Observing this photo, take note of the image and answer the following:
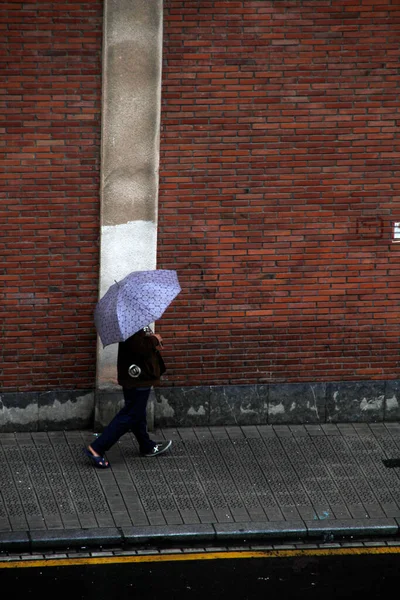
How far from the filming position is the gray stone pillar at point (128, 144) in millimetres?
10836

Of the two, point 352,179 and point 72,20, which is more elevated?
point 72,20

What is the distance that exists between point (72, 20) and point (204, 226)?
2.48 meters

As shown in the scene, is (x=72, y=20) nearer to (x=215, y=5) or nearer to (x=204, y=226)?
(x=215, y=5)

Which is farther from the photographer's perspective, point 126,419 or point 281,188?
point 281,188

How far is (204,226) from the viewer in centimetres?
1148

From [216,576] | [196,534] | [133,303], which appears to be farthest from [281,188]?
[216,576]

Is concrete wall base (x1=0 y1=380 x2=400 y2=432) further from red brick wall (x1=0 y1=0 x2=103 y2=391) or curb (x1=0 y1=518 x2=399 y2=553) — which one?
curb (x1=0 y1=518 x2=399 y2=553)

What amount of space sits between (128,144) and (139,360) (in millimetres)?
2227

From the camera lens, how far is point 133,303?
1014 centimetres

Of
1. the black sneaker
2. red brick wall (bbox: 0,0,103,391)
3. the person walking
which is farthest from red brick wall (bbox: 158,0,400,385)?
the person walking

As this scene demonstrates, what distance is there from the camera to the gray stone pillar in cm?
1084

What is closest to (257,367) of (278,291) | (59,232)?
(278,291)

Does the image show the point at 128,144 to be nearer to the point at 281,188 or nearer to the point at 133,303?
the point at 281,188

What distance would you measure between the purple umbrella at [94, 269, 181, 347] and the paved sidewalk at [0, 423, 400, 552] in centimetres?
146
